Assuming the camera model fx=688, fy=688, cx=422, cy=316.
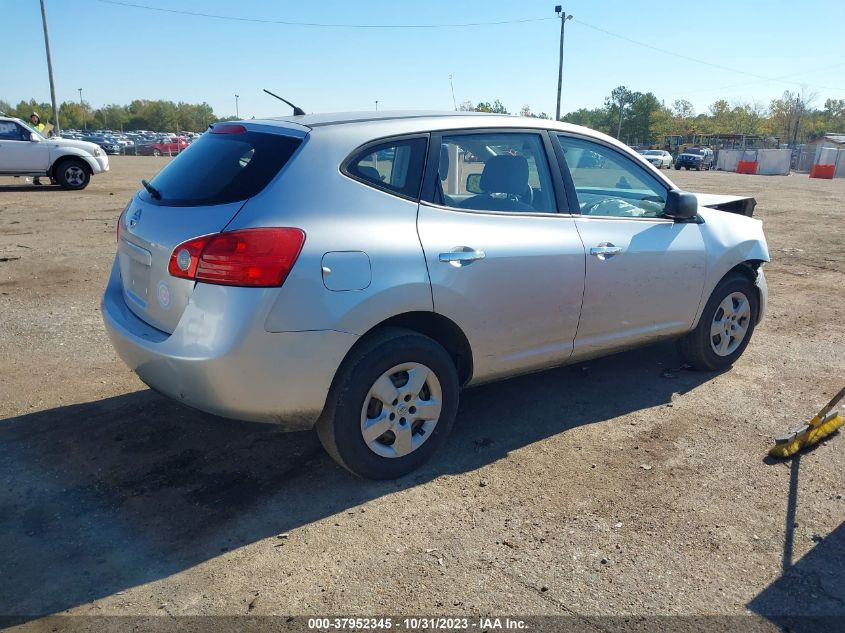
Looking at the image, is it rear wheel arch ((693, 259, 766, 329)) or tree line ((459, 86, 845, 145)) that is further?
tree line ((459, 86, 845, 145))

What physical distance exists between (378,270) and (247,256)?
59 cm

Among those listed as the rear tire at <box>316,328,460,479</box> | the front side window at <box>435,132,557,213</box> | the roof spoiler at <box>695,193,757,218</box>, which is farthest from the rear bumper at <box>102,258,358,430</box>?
the roof spoiler at <box>695,193,757,218</box>

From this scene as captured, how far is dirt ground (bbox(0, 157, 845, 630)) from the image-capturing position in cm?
267

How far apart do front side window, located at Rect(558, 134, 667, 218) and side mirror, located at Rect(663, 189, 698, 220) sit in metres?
0.10

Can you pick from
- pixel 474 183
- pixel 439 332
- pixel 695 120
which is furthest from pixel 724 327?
pixel 695 120

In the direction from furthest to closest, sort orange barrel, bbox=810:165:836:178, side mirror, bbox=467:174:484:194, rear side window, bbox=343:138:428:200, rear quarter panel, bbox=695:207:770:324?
1. orange barrel, bbox=810:165:836:178
2. rear quarter panel, bbox=695:207:770:324
3. side mirror, bbox=467:174:484:194
4. rear side window, bbox=343:138:428:200

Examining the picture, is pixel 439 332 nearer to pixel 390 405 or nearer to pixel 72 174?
pixel 390 405

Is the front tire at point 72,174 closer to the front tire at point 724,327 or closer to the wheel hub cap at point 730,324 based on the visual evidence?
the front tire at point 724,327

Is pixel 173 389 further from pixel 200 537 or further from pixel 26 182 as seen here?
pixel 26 182

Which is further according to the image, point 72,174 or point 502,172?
point 72,174

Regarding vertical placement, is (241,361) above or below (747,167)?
above

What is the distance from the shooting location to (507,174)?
4039 millimetres

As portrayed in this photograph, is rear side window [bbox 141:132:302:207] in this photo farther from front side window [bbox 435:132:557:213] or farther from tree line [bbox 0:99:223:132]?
tree line [bbox 0:99:223:132]

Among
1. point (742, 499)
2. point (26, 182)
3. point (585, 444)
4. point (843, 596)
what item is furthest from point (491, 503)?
point (26, 182)
